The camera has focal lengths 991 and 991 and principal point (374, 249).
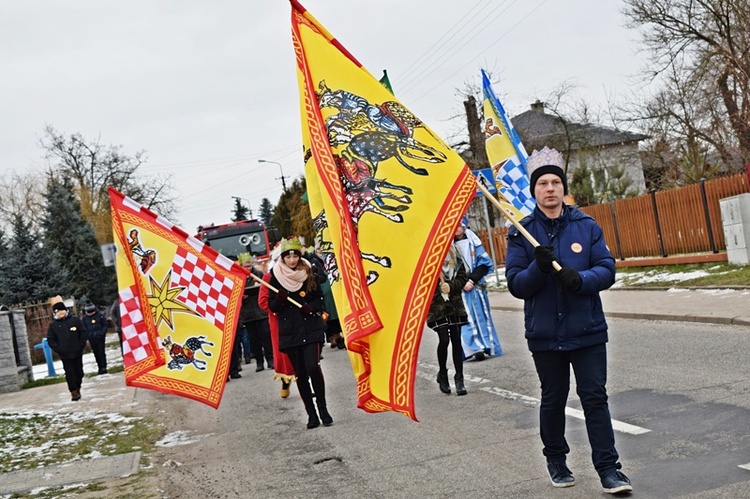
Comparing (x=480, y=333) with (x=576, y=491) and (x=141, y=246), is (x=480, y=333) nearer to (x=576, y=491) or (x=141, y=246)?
(x=141, y=246)

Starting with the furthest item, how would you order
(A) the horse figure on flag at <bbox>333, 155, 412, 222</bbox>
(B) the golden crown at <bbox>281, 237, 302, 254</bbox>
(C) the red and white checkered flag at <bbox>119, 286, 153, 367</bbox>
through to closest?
(C) the red and white checkered flag at <bbox>119, 286, 153, 367</bbox>
(B) the golden crown at <bbox>281, 237, 302, 254</bbox>
(A) the horse figure on flag at <bbox>333, 155, 412, 222</bbox>

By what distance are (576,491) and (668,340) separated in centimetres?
699

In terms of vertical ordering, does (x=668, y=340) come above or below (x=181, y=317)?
below

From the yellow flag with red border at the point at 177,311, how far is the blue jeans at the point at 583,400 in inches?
192

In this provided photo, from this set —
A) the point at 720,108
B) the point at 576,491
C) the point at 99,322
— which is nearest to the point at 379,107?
the point at 576,491

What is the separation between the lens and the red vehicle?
33594mm

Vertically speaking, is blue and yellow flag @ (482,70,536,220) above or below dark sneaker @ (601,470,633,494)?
above

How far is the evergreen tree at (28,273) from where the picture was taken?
39.3m

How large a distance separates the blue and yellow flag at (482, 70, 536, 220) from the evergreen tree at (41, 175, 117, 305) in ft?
128

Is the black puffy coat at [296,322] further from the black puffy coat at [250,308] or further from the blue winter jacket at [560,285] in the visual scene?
the black puffy coat at [250,308]

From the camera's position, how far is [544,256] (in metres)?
5.22

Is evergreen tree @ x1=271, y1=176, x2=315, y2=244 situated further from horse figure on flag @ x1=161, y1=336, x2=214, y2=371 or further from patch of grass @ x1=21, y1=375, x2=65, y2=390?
horse figure on flag @ x1=161, y1=336, x2=214, y2=371

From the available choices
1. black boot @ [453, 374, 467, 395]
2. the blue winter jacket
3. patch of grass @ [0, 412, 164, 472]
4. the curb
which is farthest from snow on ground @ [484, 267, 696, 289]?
the blue winter jacket

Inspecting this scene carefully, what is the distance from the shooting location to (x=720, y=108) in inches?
1221
